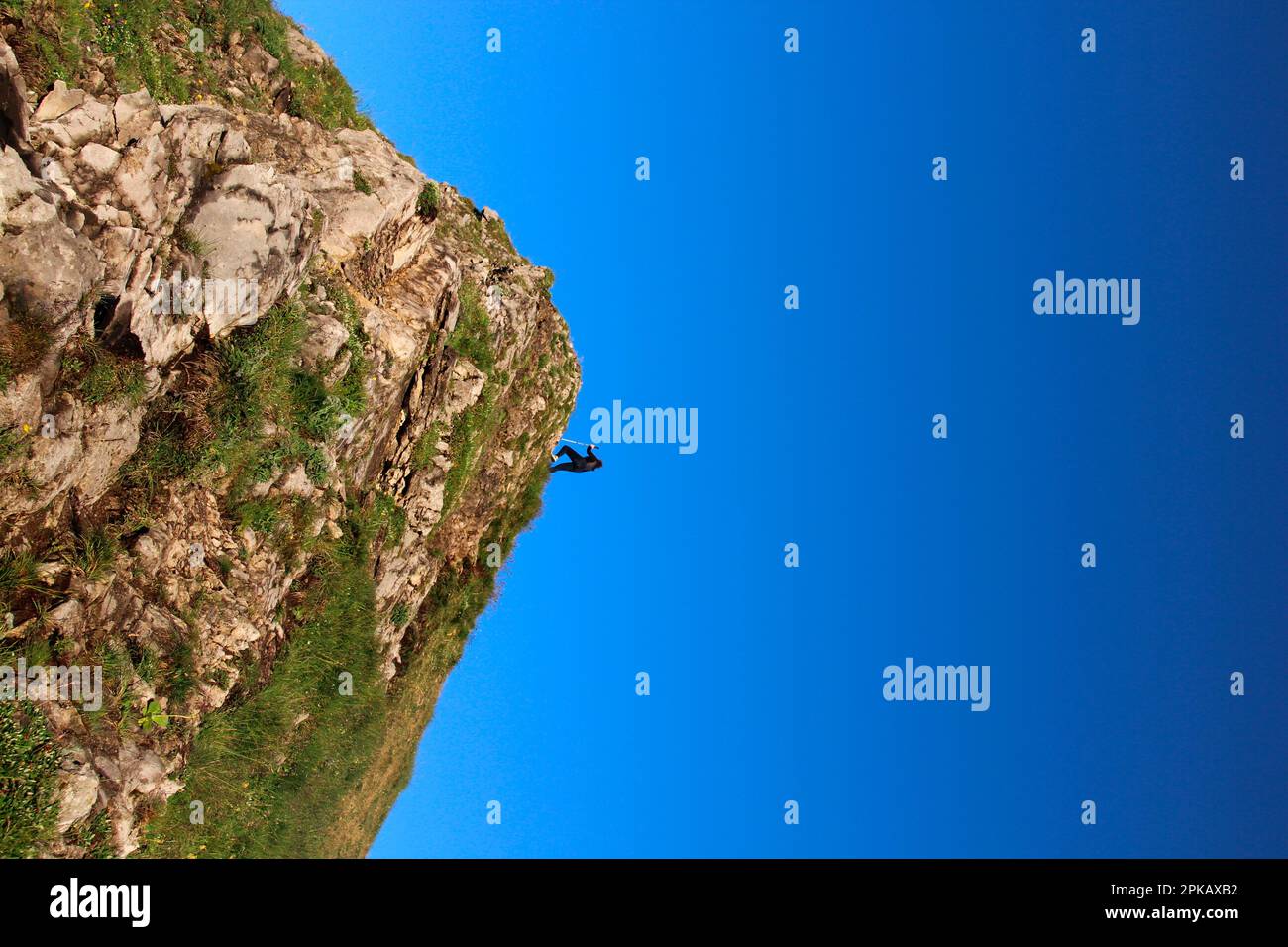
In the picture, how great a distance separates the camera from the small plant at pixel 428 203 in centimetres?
1702

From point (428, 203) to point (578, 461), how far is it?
949 cm

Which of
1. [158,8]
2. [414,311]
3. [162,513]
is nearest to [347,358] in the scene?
[414,311]

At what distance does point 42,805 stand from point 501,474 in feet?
41.8

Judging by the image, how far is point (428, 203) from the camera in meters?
Answer: 17.2

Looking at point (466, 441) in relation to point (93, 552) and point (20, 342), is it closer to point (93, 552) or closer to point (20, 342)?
point (93, 552)

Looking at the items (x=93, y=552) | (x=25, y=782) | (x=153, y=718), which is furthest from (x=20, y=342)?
(x=153, y=718)

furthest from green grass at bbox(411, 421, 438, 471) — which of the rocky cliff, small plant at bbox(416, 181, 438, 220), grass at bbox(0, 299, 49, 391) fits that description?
grass at bbox(0, 299, 49, 391)

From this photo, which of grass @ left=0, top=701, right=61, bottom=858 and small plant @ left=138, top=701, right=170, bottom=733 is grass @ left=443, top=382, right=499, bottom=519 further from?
grass @ left=0, top=701, right=61, bottom=858

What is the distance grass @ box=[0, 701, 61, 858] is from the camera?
30.7 feet

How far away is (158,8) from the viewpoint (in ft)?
48.2

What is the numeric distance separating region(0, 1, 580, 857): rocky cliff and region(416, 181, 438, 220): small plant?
101 millimetres

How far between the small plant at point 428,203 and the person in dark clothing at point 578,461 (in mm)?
8996

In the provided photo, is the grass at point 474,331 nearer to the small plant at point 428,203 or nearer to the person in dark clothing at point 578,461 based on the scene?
the small plant at point 428,203

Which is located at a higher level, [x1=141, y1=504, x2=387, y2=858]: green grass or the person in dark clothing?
the person in dark clothing
